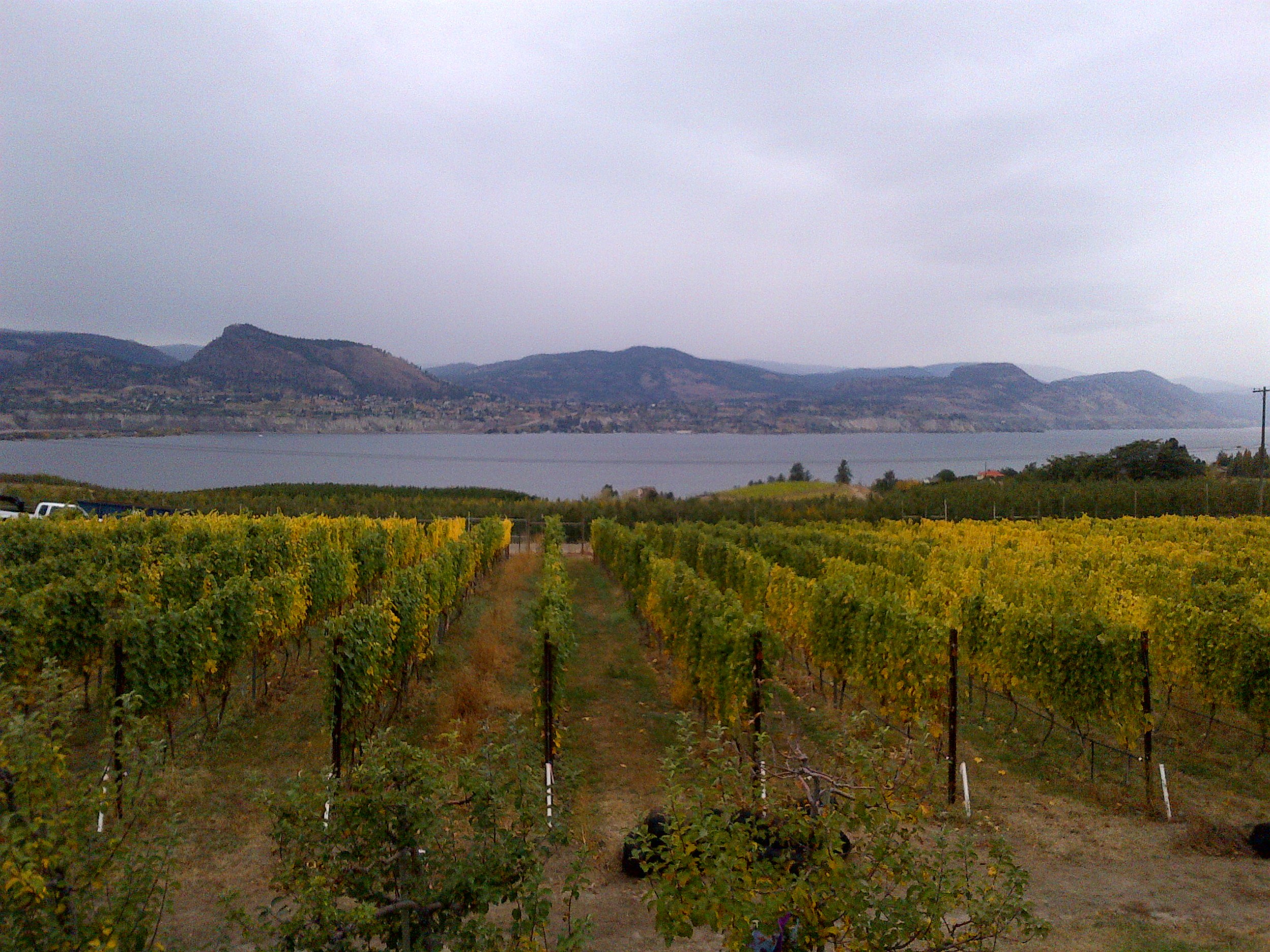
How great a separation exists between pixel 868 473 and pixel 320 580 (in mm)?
145182

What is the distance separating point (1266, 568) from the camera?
15.4 m

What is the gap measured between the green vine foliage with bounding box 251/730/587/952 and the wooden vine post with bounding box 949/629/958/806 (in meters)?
6.55

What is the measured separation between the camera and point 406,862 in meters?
3.51

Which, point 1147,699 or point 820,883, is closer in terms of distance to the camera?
point 820,883

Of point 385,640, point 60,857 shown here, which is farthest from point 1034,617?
point 60,857

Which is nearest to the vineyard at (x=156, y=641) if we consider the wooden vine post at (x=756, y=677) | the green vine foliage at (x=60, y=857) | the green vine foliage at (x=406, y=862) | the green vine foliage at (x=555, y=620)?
the green vine foliage at (x=60, y=857)

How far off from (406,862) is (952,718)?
7.27m

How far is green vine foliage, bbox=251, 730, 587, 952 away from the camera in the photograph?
3303 mm

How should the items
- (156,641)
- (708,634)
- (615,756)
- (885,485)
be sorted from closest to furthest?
1. (156,641)
2. (615,756)
3. (708,634)
4. (885,485)

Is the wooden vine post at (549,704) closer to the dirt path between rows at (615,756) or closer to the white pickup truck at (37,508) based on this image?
the dirt path between rows at (615,756)

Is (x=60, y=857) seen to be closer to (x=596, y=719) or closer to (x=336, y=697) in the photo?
(x=336, y=697)

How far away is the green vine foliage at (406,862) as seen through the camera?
3.30 m

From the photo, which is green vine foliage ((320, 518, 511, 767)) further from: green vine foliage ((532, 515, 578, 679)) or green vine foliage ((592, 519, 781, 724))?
green vine foliage ((592, 519, 781, 724))

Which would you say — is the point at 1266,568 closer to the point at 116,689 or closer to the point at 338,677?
the point at 338,677
